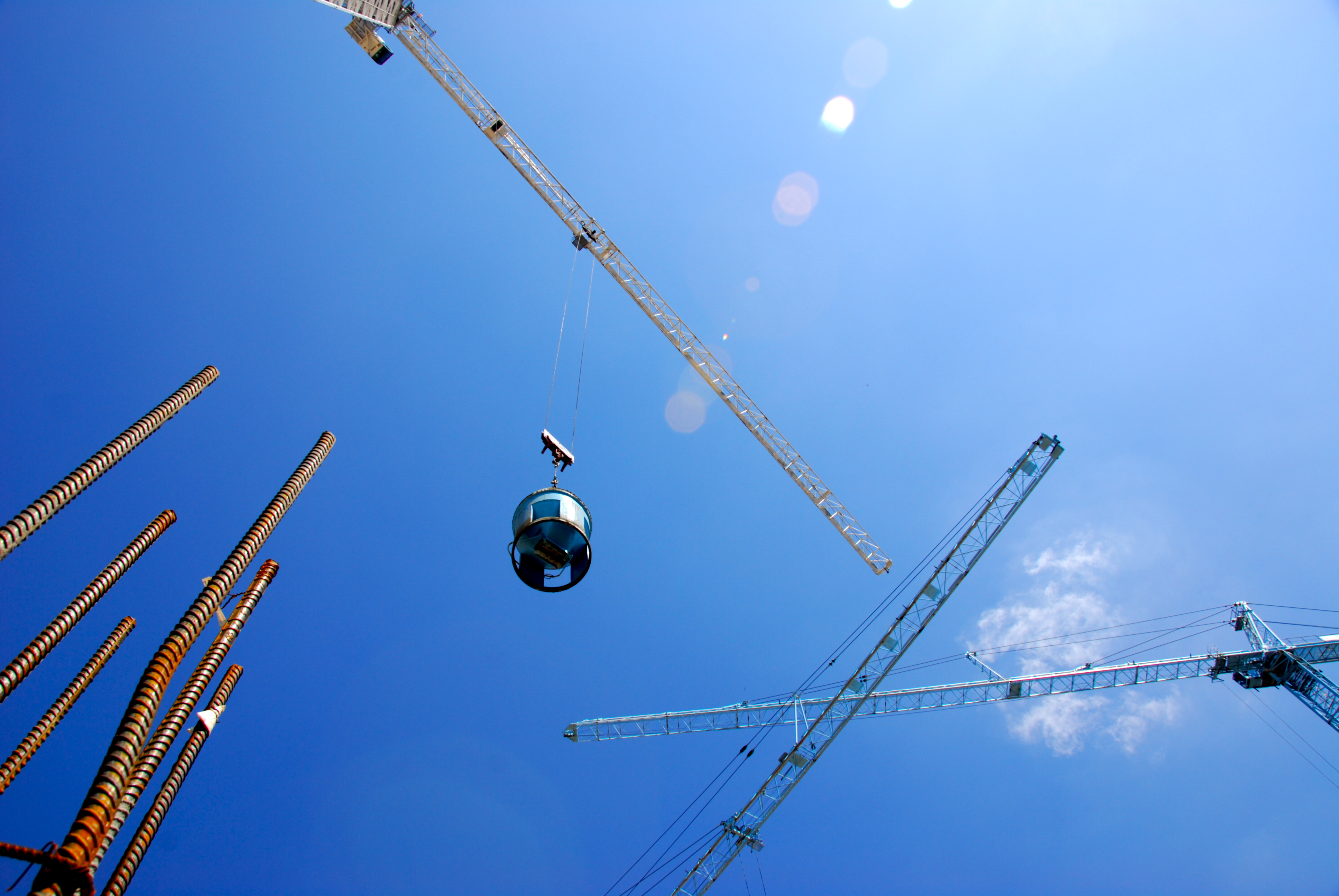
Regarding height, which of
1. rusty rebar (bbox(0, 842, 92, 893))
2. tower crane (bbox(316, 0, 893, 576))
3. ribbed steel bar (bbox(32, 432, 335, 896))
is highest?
tower crane (bbox(316, 0, 893, 576))

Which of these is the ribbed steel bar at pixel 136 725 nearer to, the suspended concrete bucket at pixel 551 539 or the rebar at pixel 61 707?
the suspended concrete bucket at pixel 551 539

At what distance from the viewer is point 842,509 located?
4569 cm

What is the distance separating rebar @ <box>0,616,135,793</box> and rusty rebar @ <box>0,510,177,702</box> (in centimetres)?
140

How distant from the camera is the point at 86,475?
67.0 ft

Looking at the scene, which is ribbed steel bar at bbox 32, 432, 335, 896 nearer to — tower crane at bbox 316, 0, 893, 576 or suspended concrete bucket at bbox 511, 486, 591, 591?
suspended concrete bucket at bbox 511, 486, 591, 591

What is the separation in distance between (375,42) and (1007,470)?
139ft

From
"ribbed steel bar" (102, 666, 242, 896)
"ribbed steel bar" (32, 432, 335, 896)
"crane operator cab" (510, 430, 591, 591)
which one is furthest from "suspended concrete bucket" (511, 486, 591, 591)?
"ribbed steel bar" (102, 666, 242, 896)

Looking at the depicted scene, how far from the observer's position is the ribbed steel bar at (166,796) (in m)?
12.9

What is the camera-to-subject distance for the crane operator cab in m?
16.4

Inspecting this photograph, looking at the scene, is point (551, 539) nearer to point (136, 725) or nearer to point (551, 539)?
point (551, 539)

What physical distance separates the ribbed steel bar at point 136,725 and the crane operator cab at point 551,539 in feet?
20.0

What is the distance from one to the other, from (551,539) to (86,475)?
49.6 ft

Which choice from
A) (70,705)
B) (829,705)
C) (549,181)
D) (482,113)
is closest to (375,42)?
(482,113)

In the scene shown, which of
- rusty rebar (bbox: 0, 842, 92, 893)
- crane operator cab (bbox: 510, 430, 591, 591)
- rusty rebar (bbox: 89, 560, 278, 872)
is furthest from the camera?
crane operator cab (bbox: 510, 430, 591, 591)
